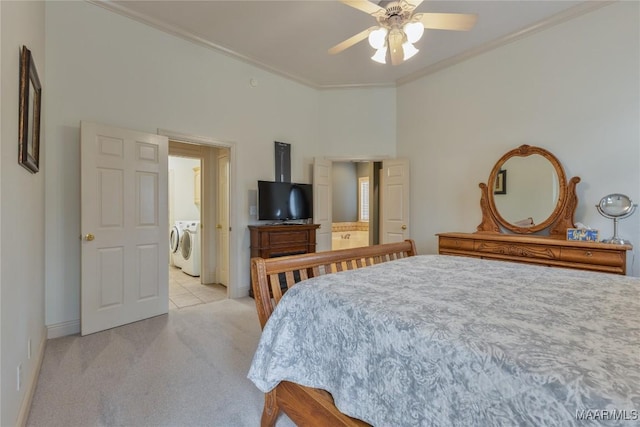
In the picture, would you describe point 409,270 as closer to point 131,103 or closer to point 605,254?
point 605,254

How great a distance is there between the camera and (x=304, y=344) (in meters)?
1.32

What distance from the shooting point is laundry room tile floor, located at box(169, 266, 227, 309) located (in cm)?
385

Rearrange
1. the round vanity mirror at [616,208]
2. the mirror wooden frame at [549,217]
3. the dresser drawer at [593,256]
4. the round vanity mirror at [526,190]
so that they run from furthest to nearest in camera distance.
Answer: the round vanity mirror at [526,190] < the mirror wooden frame at [549,217] < the round vanity mirror at [616,208] < the dresser drawer at [593,256]

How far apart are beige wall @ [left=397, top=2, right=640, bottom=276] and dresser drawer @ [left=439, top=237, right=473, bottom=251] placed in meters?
0.58

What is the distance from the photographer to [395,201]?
4.66 m

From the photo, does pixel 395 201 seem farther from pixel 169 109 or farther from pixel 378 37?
pixel 169 109

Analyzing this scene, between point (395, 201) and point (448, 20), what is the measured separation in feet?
9.17

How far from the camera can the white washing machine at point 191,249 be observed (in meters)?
5.09

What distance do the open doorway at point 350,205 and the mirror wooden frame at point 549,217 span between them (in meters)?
4.18

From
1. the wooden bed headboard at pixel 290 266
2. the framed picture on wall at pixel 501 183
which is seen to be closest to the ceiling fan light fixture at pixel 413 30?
the wooden bed headboard at pixel 290 266

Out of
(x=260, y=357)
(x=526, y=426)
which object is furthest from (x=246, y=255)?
(x=526, y=426)

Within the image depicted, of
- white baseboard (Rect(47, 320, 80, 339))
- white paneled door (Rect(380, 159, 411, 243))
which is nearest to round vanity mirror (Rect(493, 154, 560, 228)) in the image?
white paneled door (Rect(380, 159, 411, 243))

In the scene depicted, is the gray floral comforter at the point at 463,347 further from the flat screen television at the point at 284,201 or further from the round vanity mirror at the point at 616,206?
the flat screen television at the point at 284,201

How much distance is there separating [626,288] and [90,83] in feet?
14.3
